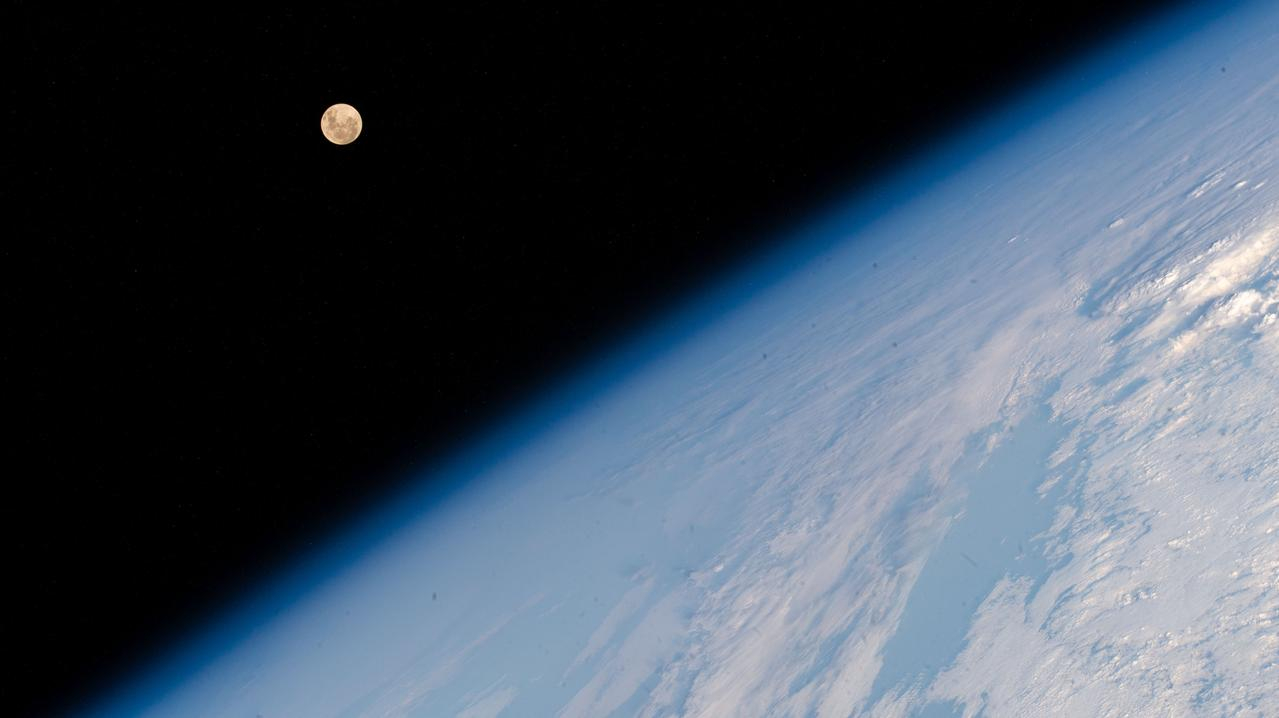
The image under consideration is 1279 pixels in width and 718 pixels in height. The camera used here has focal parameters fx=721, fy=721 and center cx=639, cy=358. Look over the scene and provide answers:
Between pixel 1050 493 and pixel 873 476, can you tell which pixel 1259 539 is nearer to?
pixel 1050 493

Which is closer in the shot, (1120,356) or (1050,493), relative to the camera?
(1050,493)

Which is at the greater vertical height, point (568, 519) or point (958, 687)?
point (568, 519)

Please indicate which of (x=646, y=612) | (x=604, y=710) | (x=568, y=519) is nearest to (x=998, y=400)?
(x=646, y=612)

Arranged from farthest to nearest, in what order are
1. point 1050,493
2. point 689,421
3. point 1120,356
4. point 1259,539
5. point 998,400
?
1. point 689,421
2. point 998,400
3. point 1120,356
4. point 1050,493
5. point 1259,539

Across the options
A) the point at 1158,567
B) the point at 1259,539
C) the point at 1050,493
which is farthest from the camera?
the point at 1050,493

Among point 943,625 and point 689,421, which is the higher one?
point 689,421

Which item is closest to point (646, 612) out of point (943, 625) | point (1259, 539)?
point (943, 625)

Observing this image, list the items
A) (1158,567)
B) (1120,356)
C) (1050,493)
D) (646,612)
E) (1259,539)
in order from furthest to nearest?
(646,612) < (1120,356) < (1050,493) < (1158,567) < (1259,539)

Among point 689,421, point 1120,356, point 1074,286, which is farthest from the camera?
point 689,421

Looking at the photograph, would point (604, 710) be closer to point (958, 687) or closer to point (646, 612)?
point (646, 612)

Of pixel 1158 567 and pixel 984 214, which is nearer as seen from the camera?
pixel 1158 567
